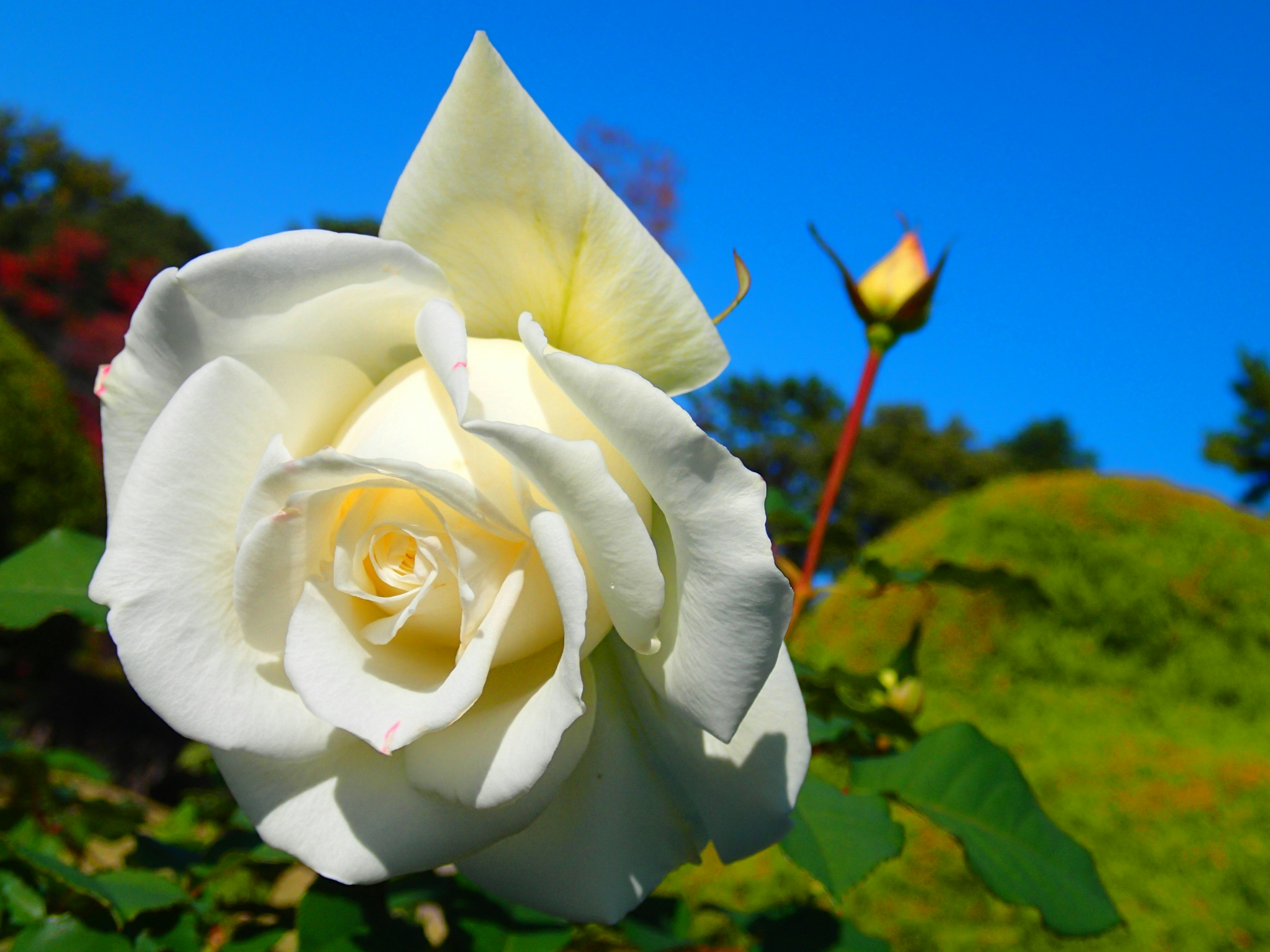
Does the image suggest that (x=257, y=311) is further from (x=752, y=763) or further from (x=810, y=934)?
(x=810, y=934)

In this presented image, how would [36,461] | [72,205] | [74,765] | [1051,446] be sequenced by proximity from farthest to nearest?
[1051,446], [72,205], [36,461], [74,765]

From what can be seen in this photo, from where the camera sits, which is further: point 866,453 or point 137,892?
→ point 866,453

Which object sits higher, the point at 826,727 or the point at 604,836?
the point at 826,727

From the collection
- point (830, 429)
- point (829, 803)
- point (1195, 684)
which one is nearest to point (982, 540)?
point (1195, 684)

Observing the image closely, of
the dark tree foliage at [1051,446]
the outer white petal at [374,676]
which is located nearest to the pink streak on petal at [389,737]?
the outer white petal at [374,676]

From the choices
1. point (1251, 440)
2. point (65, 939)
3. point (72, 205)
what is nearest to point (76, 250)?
point (72, 205)

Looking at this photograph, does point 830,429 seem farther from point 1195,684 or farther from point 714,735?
point 714,735

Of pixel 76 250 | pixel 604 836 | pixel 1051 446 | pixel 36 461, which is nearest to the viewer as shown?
pixel 604 836

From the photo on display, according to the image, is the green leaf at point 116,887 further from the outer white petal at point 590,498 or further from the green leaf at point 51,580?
the outer white petal at point 590,498

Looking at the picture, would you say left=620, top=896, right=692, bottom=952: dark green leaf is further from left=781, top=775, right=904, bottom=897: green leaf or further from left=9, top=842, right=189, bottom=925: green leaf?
left=9, top=842, right=189, bottom=925: green leaf
